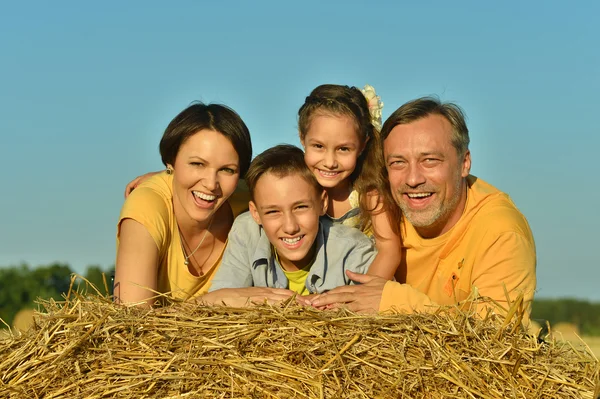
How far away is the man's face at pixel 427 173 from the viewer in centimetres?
561

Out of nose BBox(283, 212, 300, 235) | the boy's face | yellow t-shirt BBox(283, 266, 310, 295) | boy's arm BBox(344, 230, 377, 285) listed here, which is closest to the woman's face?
the boy's face

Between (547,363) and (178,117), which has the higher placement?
(178,117)

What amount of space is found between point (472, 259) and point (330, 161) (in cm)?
129

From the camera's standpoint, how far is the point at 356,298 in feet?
16.3

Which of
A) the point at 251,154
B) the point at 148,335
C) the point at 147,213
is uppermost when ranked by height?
the point at 251,154

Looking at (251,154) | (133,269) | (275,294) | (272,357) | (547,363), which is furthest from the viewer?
(251,154)

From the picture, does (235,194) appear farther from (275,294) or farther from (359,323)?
(359,323)

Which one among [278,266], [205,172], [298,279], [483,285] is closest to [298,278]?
[298,279]

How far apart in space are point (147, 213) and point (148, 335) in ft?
5.40

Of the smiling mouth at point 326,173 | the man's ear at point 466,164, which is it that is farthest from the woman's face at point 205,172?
the man's ear at point 466,164

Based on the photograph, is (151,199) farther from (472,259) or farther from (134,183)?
(472,259)

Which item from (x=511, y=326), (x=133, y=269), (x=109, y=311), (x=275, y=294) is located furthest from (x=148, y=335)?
(x=511, y=326)

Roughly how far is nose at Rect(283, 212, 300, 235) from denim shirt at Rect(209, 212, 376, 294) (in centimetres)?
29

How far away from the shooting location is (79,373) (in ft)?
13.3
